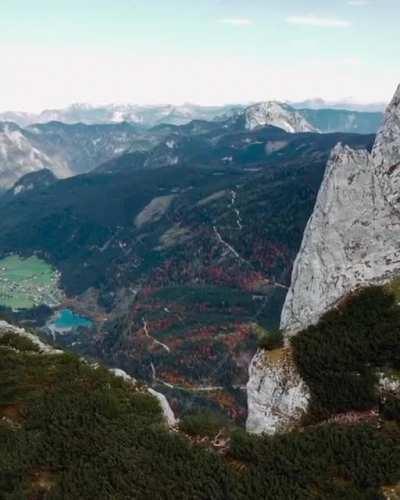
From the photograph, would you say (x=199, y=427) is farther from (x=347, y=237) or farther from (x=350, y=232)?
(x=350, y=232)

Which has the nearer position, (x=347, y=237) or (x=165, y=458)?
(x=165, y=458)

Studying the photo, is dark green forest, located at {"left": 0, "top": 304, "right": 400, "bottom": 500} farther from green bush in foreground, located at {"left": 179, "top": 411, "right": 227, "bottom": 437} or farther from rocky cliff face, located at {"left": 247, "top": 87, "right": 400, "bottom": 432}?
rocky cliff face, located at {"left": 247, "top": 87, "right": 400, "bottom": 432}

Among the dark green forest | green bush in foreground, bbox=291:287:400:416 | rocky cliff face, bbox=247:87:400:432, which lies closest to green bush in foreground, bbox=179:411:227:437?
the dark green forest

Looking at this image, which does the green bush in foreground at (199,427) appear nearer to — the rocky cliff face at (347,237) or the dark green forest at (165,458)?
the dark green forest at (165,458)

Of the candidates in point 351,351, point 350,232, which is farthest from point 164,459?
point 350,232

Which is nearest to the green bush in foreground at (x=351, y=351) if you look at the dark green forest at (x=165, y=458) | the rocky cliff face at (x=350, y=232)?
the dark green forest at (x=165, y=458)

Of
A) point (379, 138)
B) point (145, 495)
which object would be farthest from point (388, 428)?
point (379, 138)

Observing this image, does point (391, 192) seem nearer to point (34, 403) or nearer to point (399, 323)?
point (399, 323)

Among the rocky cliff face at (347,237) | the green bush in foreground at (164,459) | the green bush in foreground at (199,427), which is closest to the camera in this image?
the green bush in foreground at (164,459)
